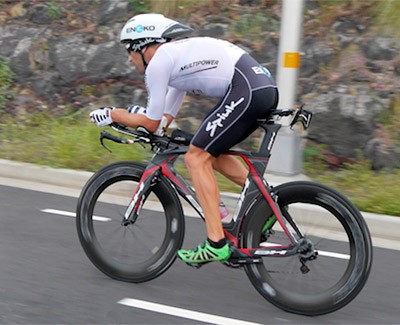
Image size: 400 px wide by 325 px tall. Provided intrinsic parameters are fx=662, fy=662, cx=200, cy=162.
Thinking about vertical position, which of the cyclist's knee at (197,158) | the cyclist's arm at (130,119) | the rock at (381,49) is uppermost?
the cyclist's arm at (130,119)

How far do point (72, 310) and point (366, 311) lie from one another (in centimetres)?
191

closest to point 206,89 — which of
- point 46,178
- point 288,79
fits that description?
point 288,79

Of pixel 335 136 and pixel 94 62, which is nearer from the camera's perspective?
pixel 335 136

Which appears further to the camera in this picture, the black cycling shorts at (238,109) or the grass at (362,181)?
the grass at (362,181)

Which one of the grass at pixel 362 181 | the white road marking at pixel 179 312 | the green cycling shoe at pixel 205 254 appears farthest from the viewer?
the grass at pixel 362 181

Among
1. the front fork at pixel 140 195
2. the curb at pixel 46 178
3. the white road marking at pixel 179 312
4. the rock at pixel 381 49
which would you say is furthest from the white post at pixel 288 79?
the white road marking at pixel 179 312

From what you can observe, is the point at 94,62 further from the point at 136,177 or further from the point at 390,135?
the point at 136,177

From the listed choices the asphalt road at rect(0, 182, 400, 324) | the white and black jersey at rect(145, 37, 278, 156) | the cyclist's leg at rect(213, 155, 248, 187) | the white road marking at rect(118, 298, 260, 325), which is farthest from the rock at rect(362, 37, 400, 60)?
the white road marking at rect(118, 298, 260, 325)

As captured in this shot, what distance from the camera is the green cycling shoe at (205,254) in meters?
4.29

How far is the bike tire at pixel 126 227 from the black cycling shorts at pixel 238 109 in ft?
1.65

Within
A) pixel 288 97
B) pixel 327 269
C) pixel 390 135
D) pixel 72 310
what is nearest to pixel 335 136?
pixel 390 135

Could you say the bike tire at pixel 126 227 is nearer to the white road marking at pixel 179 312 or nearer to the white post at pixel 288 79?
the white road marking at pixel 179 312

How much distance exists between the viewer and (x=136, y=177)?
4.61m

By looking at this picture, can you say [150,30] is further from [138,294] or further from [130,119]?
[138,294]
